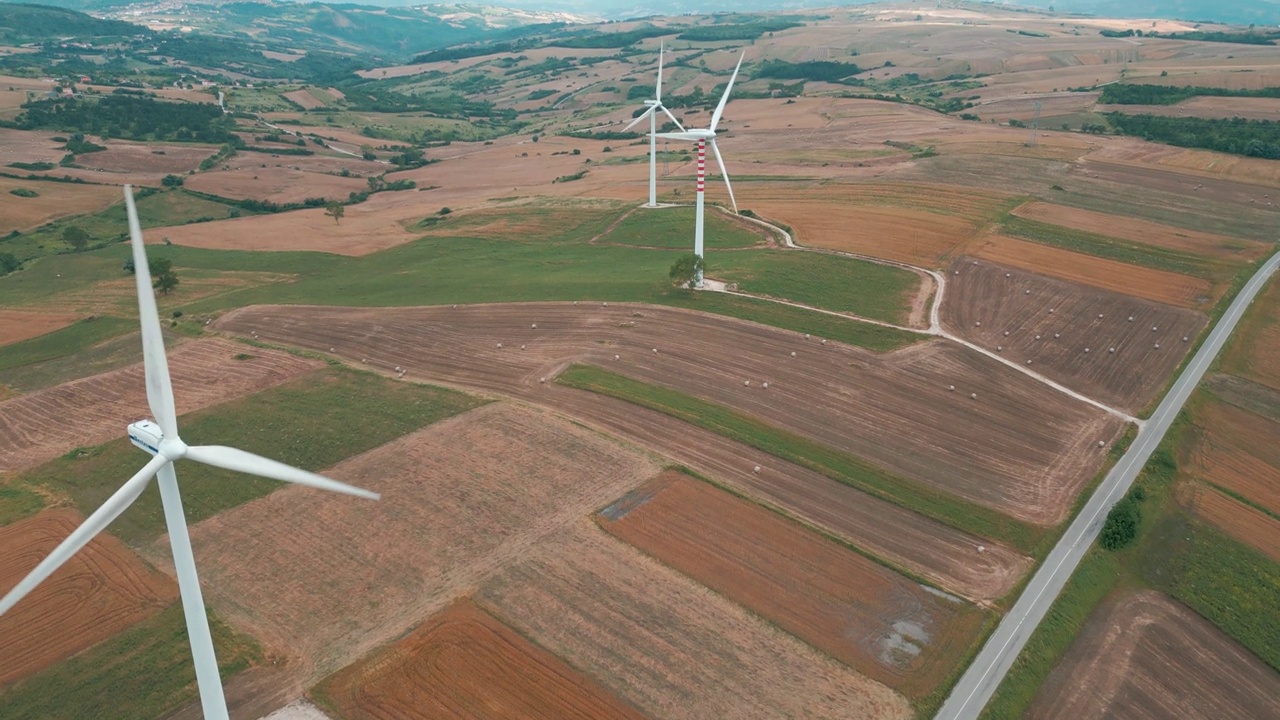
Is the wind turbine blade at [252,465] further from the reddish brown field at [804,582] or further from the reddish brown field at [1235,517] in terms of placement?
the reddish brown field at [1235,517]

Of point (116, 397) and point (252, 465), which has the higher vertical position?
point (252, 465)

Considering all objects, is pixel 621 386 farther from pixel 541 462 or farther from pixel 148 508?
pixel 148 508

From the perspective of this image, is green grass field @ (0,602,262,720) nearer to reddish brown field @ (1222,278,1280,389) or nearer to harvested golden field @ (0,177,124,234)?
reddish brown field @ (1222,278,1280,389)

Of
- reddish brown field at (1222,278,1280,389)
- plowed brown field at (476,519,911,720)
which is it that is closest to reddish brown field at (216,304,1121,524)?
reddish brown field at (1222,278,1280,389)

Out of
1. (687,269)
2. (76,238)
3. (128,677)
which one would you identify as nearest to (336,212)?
(76,238)

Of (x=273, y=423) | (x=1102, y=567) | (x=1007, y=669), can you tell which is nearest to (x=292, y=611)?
(x=273, y=423)

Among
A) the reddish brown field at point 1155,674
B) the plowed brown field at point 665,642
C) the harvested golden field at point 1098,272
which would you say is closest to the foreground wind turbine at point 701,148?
the harvested golden field at point 1098,272

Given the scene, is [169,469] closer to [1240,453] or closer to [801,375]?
[801,375]
